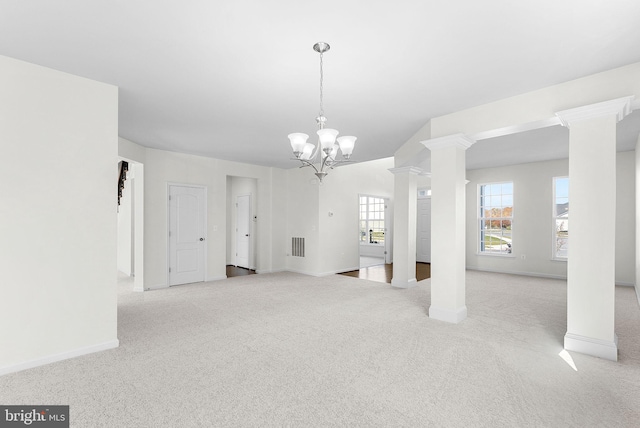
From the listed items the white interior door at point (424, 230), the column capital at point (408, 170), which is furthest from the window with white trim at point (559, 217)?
the column capital at point (408, 170)

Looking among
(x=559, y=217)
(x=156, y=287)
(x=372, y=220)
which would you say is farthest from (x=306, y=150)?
(x=372, y=220)

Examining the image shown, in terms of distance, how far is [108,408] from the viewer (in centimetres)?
212

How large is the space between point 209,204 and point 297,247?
7.61 feet

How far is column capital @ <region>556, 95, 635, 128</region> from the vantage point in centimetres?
273

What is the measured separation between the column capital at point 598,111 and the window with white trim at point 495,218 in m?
5.11

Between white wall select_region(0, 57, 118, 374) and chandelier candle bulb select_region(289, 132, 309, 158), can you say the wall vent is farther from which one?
chandelier candle bulb select_region(289, 132, 309, 158)

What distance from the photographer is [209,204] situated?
662 centimetres

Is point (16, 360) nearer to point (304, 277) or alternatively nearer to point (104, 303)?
point (104, 303)

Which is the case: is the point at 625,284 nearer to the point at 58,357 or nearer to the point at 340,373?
the point at 340,373

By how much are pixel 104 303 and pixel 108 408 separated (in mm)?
1251

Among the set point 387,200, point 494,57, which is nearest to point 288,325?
point 494,57

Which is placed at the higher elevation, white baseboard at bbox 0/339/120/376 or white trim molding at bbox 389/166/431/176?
white trim molding at bbox 389/166/431/176

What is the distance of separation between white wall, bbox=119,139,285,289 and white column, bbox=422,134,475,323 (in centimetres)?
446

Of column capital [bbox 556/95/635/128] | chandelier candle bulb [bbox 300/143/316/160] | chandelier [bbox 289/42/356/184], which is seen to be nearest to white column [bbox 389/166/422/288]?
column capital [bbox 556/95/635/128]
